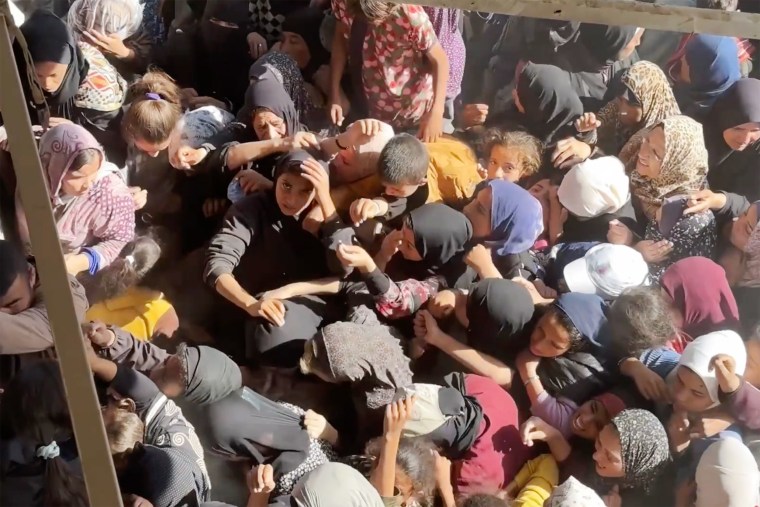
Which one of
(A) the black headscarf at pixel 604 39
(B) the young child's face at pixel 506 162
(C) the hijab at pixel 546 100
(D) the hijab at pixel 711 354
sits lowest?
(D) the hijab at pixel 711 354

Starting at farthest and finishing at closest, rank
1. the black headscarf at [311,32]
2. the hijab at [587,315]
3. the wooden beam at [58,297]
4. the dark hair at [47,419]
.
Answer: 1. the black headscarf at [311,32]
2. the hijab at [587,315]
3. the dark hair at [47,419]
4. the wooden beam at [58,297]

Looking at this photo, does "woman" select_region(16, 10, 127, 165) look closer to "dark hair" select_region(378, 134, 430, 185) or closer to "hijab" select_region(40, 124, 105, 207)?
"hijab" select_region(40, 124, 105, 207)

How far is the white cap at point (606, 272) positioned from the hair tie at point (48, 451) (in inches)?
31.1

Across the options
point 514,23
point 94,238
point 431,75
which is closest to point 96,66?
point 94,238

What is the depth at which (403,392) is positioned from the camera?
1125mm

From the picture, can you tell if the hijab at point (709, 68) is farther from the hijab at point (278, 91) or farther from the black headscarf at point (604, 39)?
the hijab at point (278, 91)

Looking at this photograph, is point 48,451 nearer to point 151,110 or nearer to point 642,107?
point 151,110

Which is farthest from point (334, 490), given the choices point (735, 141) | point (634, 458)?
point (735, 141)

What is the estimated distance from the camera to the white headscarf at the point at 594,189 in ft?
4.06

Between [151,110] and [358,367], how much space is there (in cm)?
51

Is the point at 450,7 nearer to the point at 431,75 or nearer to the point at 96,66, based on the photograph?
the point at 431,75

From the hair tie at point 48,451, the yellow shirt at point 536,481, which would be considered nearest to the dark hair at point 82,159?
the hair tie at point 48,451

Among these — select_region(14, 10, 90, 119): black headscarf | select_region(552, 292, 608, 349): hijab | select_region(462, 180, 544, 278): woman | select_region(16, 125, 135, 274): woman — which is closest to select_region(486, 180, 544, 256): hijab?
select_region(462, 180, 544, 278): woman

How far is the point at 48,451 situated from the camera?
1062mm
